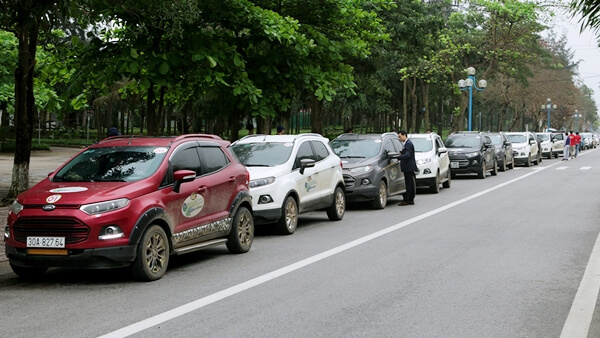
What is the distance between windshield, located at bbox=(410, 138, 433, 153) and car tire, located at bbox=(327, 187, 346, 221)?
8.36 m

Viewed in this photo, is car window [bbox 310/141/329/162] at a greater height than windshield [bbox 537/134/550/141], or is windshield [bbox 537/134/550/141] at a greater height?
windshield [bbox 537/134/550/141]

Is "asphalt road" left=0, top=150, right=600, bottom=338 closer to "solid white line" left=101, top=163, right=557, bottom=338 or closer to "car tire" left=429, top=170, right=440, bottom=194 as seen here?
"solid white line" left=101, top=163, right=557, bottom=338

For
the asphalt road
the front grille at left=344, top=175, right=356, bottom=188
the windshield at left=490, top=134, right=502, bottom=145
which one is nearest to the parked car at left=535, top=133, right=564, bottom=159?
the windshield at left=490, top=134, right=502, bottom=145

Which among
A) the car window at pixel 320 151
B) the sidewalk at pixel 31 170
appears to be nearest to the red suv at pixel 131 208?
the sidewalk at pixel 31 170

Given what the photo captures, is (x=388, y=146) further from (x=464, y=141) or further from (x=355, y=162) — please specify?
(x=464, y=141)

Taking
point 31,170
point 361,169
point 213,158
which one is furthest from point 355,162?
point 31,170

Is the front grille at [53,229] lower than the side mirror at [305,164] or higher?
lower

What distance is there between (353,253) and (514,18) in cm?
3556

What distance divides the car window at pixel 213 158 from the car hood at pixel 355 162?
282 inches

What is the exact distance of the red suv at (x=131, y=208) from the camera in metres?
8.79

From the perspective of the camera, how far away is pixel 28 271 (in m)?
9.43

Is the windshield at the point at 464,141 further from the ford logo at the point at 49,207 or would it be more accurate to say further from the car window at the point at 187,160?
the ford logo at the point at 49,207

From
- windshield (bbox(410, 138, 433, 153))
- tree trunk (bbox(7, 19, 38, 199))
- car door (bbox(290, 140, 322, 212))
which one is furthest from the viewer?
windshield (bbox(410, 138, 433, 153))

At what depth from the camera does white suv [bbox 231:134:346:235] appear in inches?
535
